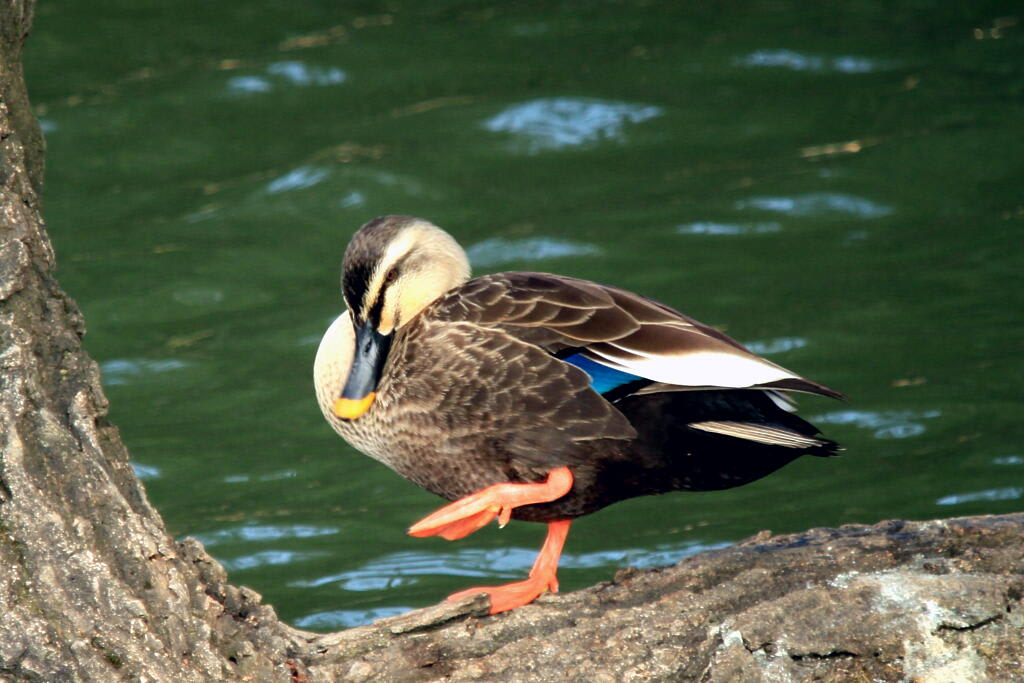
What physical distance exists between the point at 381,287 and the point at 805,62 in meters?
5.43

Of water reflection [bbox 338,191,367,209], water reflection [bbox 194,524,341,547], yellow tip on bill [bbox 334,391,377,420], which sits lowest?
water reflection [bbox 194,524,341,547]

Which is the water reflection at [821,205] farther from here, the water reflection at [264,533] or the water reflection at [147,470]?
the water reflection at [147,470]

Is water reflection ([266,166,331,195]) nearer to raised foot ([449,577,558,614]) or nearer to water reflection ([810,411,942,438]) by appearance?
water reflection ([810,411,942,438])

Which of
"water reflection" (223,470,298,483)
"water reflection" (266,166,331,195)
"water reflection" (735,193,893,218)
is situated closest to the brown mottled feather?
"water reflection" (223,470,298,483)

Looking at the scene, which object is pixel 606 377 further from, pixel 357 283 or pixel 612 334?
pixel 357 283

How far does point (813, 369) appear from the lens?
674 cm

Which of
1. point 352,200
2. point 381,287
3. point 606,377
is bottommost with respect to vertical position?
point 352,200

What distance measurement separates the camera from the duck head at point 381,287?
406cm

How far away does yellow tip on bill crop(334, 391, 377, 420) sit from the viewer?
3.98m

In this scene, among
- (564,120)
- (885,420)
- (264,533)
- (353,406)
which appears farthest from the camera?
(564,120)

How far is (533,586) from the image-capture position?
11.9 feet

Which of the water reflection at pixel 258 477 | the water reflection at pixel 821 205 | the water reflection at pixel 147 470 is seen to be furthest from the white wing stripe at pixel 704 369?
the water reflection at pixel 821 205

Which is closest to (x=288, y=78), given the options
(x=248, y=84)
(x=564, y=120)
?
(x=248, y=84)

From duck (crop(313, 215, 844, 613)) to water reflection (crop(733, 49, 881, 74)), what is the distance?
5.29 meters
